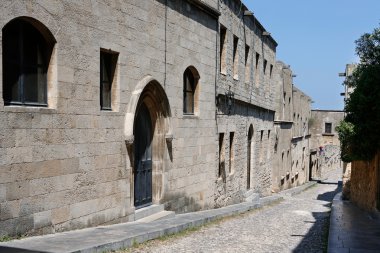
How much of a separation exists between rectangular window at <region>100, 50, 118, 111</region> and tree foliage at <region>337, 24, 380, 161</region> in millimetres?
7159

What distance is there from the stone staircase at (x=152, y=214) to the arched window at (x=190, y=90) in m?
2.63

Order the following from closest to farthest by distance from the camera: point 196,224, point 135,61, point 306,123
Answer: point 135,61 < point 196,224 < point 306,123

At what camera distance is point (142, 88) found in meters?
8.69

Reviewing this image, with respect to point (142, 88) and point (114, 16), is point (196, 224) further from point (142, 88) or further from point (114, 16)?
point (114, 16)

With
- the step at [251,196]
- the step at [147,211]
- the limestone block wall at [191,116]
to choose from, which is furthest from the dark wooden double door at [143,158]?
the step at [251,196]

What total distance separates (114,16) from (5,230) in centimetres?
402

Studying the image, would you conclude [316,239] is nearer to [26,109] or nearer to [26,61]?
[26,109]

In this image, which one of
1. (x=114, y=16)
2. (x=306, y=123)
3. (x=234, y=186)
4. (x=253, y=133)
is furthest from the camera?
(x=306, y=123)

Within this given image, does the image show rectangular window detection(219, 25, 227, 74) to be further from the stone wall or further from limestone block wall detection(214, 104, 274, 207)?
the stone wall

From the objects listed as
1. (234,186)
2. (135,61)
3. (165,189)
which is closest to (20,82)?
(135,61)

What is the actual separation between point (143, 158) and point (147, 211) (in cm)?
110

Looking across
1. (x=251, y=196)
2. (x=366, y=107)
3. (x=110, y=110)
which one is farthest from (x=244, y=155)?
(x=110, y=110)

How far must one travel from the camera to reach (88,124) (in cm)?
734

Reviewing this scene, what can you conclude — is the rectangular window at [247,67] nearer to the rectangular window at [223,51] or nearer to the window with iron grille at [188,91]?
the rectangular window at [223,51]
